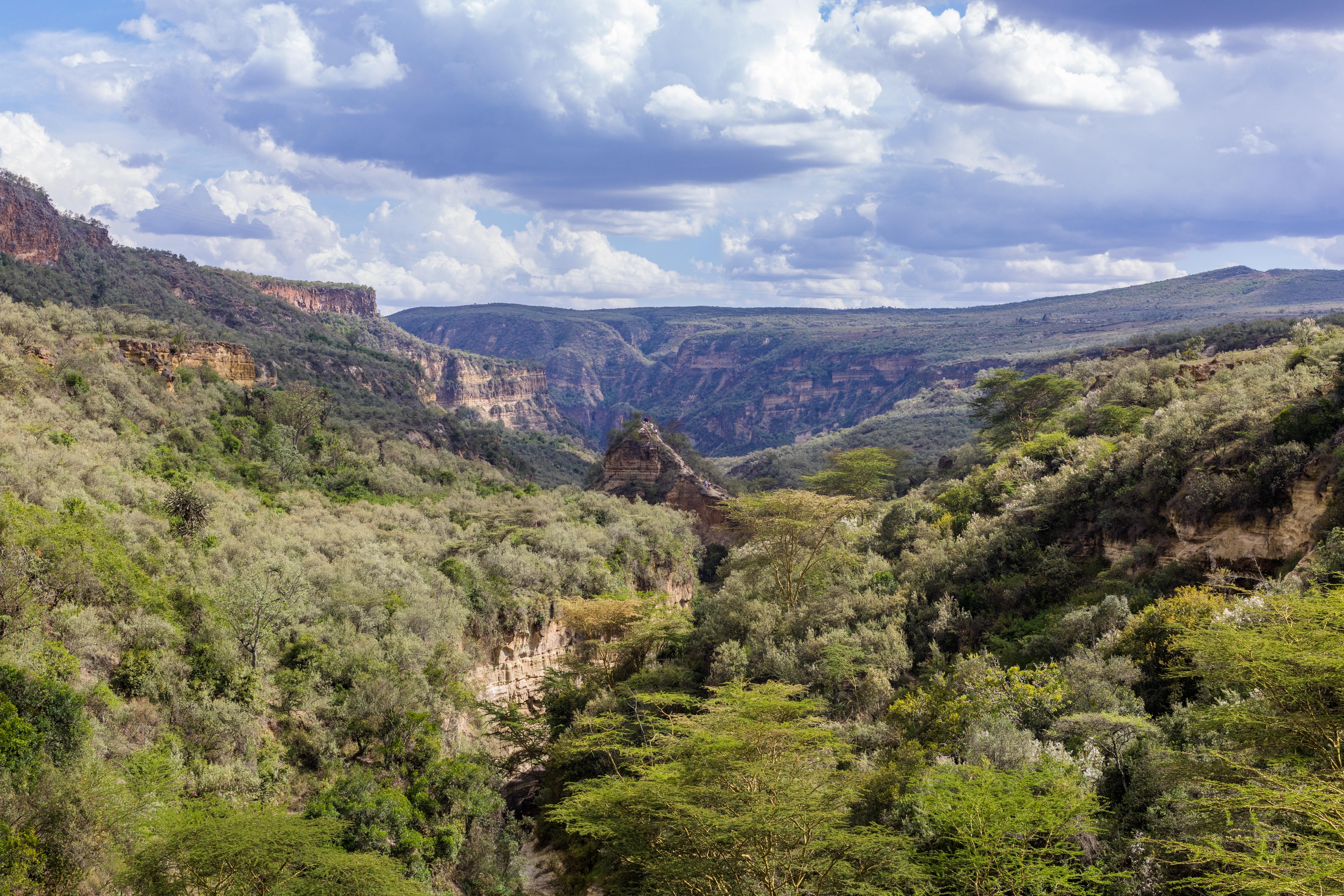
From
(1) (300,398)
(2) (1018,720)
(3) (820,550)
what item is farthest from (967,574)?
(1) (300,398)

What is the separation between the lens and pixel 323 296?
522 feet

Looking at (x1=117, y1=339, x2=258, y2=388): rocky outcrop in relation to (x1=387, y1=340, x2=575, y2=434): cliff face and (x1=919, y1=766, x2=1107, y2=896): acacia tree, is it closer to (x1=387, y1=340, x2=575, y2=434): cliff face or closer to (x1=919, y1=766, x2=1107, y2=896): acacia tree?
(x1=919, y1=766, x2=1107, y2=896): acacia tree

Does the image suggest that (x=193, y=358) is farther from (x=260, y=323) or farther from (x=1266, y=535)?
(x=260, y=323)

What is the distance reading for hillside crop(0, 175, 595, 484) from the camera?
224 feet

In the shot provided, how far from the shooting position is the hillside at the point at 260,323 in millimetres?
68188

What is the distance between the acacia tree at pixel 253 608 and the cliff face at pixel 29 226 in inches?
2562

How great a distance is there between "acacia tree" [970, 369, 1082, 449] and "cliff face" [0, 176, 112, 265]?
257 ft

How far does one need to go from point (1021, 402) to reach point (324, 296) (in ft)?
472

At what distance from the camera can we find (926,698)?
18.4 meters

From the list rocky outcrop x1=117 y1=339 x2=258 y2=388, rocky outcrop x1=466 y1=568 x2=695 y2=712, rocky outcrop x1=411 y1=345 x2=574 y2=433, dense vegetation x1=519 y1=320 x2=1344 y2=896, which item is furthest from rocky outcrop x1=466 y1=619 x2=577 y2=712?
rocky outcrop x1=411 y1=345 x2=574 y2=433

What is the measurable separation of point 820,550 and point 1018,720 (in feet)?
53.0

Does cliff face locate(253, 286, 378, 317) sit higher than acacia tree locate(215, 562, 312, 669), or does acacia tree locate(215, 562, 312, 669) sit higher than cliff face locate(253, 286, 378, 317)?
cliff face locate(253, 286, 378, 317)

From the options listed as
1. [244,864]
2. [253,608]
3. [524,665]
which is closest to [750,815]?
[244,864]

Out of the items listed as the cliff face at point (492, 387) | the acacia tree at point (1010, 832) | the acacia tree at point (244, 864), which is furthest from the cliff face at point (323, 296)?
the acacia tree at point (1010, 832)
